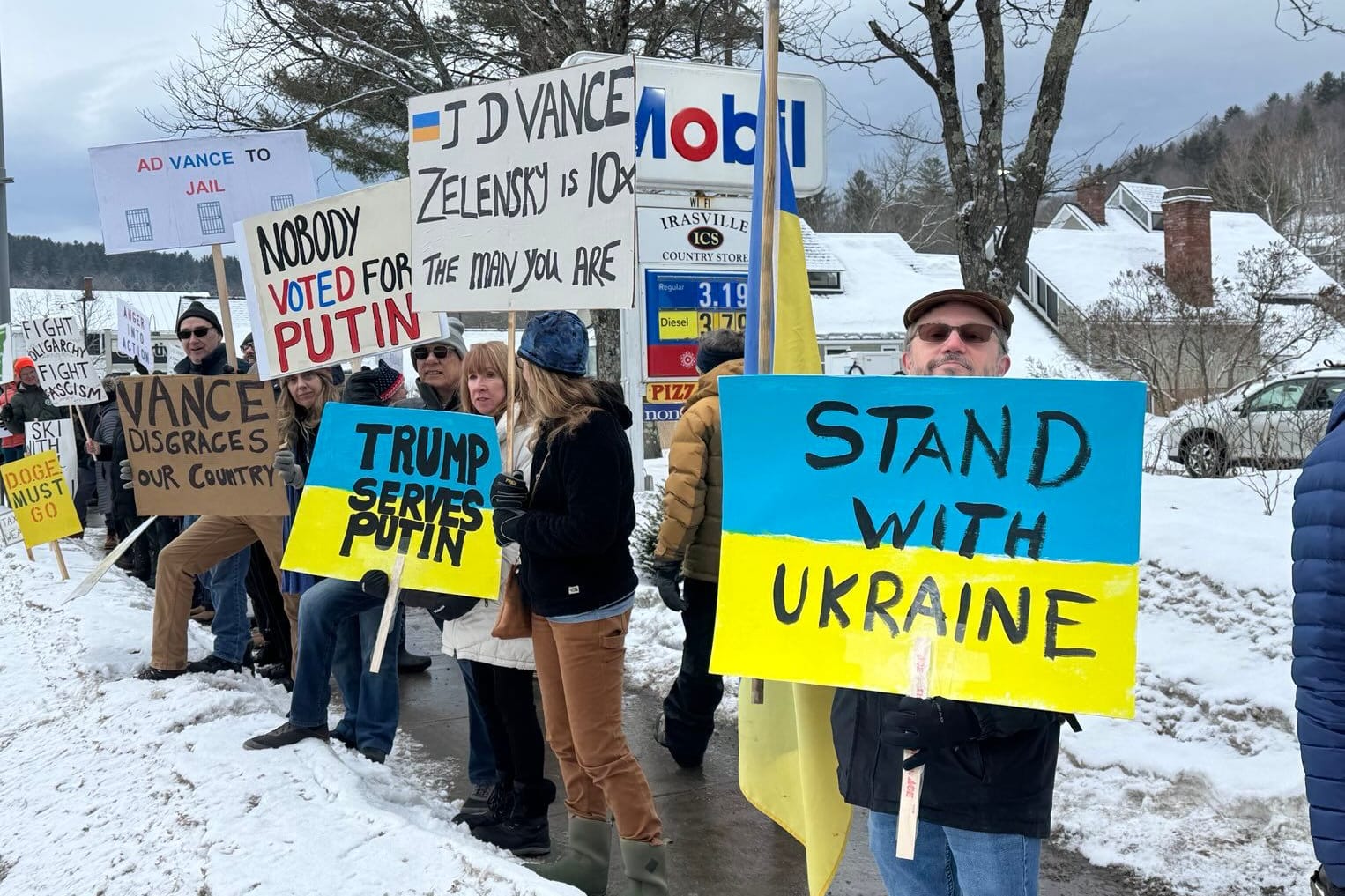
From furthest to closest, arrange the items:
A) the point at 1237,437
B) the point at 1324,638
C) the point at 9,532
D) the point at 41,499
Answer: the point at 9,532 < the point at 1237,437 < the point at 41,499 < the point at 1324,638

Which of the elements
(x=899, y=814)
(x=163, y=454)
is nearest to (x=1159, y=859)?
(x=899, y=814)

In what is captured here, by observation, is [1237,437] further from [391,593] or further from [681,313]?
[391,593]

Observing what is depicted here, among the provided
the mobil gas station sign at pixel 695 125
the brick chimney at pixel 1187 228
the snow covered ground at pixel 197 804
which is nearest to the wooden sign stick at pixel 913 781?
the snow covered ground at pixel 197 804

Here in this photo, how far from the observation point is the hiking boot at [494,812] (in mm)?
4316

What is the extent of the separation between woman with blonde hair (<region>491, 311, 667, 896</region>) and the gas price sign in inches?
191

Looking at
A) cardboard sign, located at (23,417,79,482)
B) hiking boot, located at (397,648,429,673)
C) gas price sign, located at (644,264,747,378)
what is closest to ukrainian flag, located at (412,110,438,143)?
hiking boot, located at (397,648,429,673)

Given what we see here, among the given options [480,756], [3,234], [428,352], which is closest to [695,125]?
[428,352]

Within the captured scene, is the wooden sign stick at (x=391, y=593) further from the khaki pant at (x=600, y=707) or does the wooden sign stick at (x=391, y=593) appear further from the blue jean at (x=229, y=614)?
the blue jean at (x=229, y=614)

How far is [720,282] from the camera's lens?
28.8ft

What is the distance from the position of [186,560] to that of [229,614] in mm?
629

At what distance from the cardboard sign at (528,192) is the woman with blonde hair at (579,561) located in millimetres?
308

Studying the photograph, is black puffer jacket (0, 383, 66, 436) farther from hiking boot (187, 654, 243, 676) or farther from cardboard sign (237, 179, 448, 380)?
cardboard sign (237, 179, 448, 380)

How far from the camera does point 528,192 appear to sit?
408 cm

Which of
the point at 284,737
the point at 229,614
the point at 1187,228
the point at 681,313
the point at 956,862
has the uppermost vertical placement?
the point at 1187,228
